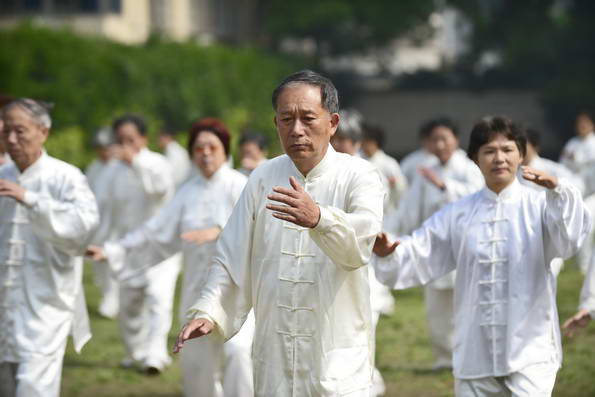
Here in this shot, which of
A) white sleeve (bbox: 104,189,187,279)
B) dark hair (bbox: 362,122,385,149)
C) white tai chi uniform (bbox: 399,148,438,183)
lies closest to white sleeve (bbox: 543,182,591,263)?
white sleeve (bbox: 104,189,187,279)

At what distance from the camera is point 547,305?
5.92m

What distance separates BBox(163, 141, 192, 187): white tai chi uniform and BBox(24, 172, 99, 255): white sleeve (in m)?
9.53

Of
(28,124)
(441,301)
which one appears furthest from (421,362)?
(28,124)

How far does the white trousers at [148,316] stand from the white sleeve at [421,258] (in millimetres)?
4005

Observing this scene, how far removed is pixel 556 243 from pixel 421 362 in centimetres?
411

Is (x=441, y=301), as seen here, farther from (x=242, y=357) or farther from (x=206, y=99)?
(x=206, y=99)

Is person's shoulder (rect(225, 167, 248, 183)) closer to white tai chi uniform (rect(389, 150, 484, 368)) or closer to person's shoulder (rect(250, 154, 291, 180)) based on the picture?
white tai chi uniform (rect(389, 150, 484, 368))

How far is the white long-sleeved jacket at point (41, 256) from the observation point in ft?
21.8

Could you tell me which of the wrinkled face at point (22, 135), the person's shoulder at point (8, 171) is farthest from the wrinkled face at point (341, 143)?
the person's shoulder at point (8, 171)

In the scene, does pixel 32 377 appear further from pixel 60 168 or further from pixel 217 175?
pixel 217 175

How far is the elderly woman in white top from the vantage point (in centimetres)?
757

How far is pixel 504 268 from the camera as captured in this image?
19.5 feet

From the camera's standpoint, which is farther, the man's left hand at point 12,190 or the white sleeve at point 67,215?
the white sleeve at point 67,215

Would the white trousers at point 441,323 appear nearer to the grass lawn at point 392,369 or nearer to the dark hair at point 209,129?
the grass lawn at point 392,369
